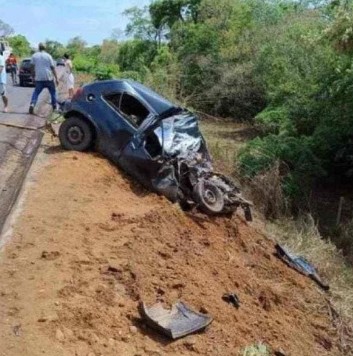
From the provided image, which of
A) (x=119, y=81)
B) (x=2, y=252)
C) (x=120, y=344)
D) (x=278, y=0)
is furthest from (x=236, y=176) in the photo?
(x=278, y=0)

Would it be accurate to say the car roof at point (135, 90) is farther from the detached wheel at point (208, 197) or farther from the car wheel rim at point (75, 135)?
the detached wheel at point (208, 197)

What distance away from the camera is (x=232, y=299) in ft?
21.3

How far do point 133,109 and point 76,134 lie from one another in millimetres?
1152

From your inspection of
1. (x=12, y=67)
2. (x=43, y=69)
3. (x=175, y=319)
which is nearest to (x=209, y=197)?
(x=175, y=319)

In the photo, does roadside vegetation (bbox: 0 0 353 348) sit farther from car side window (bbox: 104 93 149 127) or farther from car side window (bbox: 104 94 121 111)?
car side window (bbox: 104 94 121 111)

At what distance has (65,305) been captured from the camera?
5352 millimetres

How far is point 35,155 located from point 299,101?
34.7 ft

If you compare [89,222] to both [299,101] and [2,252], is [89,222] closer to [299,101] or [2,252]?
[2,252]

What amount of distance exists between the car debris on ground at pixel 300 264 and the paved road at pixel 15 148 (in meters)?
4.05

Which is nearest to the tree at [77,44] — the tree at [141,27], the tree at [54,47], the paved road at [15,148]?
the tree at [54,47]

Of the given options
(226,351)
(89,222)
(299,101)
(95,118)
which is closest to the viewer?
(226,351)

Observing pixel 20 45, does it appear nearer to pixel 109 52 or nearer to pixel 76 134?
pixel 109 52

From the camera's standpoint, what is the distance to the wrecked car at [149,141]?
9.16 m

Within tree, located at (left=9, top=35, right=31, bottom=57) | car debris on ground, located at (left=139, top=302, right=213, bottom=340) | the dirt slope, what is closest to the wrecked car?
the dirt slope
